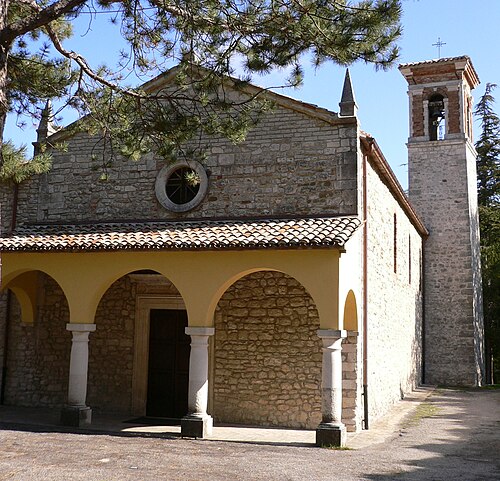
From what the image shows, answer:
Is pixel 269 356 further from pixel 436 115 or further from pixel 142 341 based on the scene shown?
pixel 436 115

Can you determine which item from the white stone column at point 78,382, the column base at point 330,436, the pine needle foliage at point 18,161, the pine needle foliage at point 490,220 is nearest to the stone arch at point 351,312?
the column base at point 330,436

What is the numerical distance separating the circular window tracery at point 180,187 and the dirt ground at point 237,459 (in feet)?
15.4

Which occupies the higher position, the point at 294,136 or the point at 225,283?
the point at 294,136

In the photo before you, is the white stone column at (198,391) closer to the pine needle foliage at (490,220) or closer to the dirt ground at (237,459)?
the dirt ground at (237,459)

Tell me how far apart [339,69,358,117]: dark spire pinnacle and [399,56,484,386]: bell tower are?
1080 cm

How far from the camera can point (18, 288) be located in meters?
12.6

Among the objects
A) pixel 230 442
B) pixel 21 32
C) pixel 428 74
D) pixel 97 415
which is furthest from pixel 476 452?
pixel 428 74

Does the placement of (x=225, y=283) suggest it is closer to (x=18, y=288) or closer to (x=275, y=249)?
(x=275, y=249)

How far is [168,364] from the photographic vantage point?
12156 mm

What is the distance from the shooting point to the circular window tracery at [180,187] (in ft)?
40.1

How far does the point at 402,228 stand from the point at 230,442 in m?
9.30

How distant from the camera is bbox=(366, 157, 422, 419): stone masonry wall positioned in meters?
12.3

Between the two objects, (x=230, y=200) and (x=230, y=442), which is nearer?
(x=230, y=442)

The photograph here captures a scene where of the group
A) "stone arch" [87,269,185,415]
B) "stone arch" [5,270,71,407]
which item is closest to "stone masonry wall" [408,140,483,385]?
"stone arch" [87,269,185,415]
